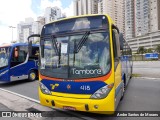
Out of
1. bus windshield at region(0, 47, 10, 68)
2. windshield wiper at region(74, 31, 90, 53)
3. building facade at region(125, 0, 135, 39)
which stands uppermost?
building facade at region(125, 0, 135, 39)

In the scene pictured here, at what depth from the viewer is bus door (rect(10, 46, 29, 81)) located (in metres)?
12.5

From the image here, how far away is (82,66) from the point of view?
5277mm

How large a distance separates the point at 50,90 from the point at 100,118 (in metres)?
1.55

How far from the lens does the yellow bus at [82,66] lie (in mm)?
5066

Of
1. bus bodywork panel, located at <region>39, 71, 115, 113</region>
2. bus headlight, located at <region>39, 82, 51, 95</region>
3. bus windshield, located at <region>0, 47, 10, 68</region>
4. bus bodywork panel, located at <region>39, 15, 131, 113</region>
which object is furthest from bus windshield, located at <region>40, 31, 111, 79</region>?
bus windshield, located at <region>0, 47, 10, 68</region>

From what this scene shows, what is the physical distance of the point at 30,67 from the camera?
1420 cm

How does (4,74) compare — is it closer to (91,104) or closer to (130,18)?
(91,104)

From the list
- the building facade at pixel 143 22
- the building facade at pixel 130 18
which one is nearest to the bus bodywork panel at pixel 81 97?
the building facade at pixel 143 22

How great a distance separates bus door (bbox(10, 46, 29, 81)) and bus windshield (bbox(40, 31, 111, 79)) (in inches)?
288

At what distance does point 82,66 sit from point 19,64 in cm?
874

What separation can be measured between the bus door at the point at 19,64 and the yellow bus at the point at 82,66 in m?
7.21

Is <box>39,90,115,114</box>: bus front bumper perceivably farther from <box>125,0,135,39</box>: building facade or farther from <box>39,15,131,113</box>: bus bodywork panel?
<box>125,0,135,39</box>: building facade

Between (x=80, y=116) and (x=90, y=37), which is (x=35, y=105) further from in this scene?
(x=90, y=37)

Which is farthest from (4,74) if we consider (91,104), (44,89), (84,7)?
(84,7)
